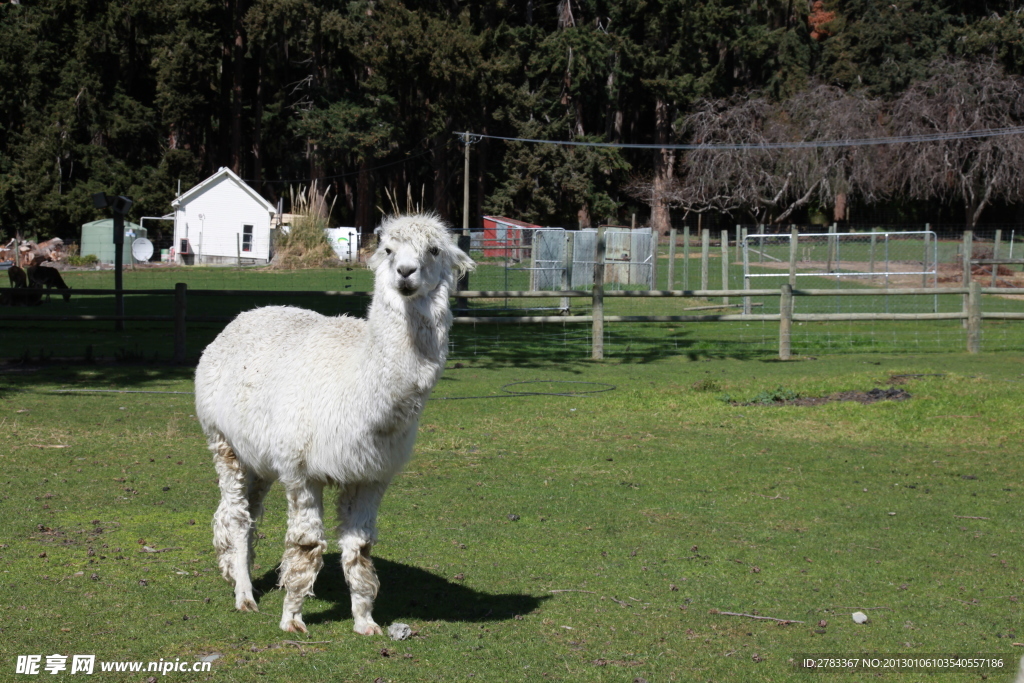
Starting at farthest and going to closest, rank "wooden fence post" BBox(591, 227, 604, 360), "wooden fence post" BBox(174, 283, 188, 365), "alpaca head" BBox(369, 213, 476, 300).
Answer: "wooden fence post" BBox(591, 227, 604, 360)
"wooden fence post" BBox(174, 283, 188, 365)
"alpaca head" BBox(369, 213, 476, 300)

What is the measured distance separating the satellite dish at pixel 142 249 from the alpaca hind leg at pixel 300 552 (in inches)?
1481

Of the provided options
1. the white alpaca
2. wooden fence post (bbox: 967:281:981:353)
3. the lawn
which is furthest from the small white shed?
the white alpaca

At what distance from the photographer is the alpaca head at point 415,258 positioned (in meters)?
4.44

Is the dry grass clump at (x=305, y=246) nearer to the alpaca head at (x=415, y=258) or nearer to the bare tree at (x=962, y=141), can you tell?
the bare tree at (x=962, y=141)

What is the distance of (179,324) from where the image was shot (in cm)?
1453

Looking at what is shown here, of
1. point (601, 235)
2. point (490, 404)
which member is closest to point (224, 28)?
point (601, 235)

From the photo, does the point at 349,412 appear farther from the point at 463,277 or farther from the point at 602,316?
the point at 463,277

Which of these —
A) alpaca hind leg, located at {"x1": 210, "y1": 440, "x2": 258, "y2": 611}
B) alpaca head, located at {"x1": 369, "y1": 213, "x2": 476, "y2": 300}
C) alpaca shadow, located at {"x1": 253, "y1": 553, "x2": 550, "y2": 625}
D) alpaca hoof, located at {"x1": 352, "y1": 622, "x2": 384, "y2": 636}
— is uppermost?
alpaca head, located at {"x1": 369, "y1": 213, "x2": 476, "y2": 300}

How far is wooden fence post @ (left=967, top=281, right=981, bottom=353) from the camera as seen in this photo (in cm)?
1670

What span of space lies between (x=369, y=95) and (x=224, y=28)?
9133 mm

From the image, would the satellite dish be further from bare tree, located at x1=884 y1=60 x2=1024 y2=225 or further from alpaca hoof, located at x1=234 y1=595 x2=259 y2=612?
alpaca hoof, located at x1=234 y1=595 x2=259 y2=612

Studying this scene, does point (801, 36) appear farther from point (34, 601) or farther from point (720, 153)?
point (34, 601)

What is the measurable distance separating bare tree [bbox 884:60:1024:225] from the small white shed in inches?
1120

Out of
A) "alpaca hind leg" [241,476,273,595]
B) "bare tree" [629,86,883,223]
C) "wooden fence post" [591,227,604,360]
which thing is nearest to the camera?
"alpaca hind leg" [241,476,273,595]
